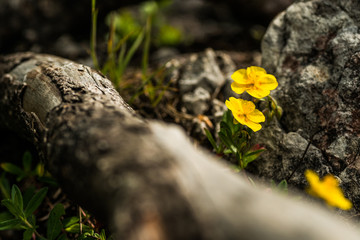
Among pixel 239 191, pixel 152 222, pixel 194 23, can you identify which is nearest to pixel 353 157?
pixel 239 191

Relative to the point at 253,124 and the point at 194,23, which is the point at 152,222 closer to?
the point at 253,124

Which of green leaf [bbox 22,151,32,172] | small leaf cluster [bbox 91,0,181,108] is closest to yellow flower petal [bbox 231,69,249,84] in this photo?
small leaf cluster [bbox 91,0,181,108]

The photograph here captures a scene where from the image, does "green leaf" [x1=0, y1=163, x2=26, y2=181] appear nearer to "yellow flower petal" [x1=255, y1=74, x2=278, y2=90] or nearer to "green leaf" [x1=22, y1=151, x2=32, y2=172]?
"green leaf" [x1=22, y1=151, x2=32, y2=172]

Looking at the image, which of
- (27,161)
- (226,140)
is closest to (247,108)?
(226,140)

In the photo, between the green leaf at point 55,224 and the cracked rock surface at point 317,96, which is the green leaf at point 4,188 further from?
the cracked rock surface at point 317,96

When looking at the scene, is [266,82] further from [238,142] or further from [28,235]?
[28,235]
